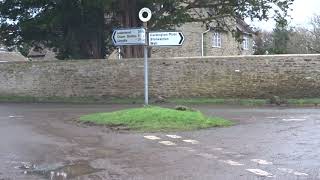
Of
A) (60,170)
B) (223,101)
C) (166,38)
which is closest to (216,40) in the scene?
(223,101)

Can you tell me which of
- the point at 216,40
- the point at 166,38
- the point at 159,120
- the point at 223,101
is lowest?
the point at 223,101

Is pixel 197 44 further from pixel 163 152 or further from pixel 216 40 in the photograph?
pixel 163 152

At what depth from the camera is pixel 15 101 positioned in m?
31.3

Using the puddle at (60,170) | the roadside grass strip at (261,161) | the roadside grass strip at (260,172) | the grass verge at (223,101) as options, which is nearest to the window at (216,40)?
the grass verge at (223,101)

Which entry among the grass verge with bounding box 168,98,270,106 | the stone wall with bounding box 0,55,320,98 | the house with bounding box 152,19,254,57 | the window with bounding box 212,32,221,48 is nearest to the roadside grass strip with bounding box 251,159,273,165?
the grass verge with bounding box 168,98,270,106

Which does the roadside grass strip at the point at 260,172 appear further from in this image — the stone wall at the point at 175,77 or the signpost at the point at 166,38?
the stone wall at the point at 175,77

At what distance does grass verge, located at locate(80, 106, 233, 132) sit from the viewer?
50.1 feet

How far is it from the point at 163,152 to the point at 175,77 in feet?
59.8

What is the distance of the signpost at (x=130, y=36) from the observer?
62.2 feet

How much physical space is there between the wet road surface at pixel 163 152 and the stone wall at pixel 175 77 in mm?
A: 11043

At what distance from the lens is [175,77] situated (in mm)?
29688

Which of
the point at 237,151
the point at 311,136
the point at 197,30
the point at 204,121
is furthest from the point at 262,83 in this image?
the point at 197,30

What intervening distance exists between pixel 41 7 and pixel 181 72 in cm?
1012

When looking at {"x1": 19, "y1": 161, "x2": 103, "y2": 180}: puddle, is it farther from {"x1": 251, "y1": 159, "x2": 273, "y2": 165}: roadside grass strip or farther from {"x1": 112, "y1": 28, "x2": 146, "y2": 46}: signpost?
{"x1": 112, "y1": 28, "x2": 146, "y2": 46}: signpost
